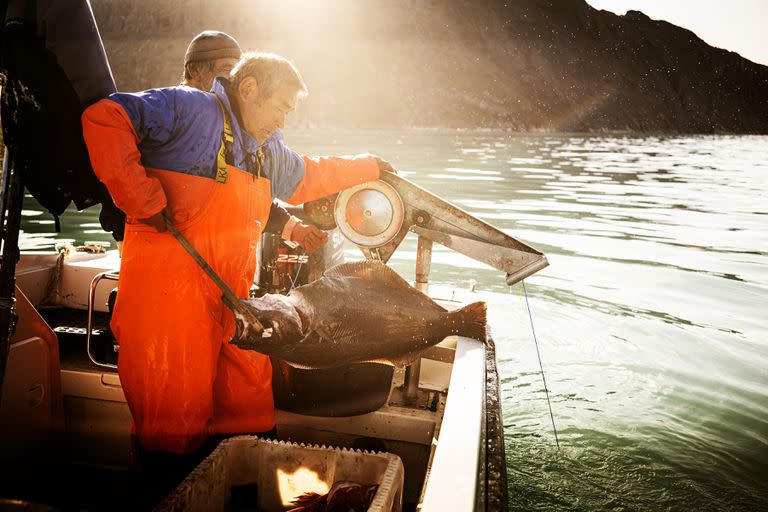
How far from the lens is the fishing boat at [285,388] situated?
6.98ft

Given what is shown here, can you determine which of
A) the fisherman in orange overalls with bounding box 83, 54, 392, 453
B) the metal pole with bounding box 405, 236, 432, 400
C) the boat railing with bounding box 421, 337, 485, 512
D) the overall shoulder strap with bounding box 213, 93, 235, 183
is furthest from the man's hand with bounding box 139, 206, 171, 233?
the metal pole with bounding box 405, 236, 432, 400

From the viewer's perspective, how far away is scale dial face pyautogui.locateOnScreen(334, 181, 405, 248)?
3553 millimetres

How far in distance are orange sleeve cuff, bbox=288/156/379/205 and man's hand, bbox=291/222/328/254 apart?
0.64 feet

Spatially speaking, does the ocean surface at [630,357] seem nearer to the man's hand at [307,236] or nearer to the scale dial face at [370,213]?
the scale dial face at [370,213]

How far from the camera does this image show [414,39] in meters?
184

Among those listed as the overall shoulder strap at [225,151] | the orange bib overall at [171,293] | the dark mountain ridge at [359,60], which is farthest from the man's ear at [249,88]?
the dark mountain ridge at [359,60]

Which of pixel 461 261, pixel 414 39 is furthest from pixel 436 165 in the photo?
pixel 414 39

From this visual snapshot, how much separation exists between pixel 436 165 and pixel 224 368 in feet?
113

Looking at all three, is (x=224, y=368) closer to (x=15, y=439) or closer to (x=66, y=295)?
(x=15, y=439)

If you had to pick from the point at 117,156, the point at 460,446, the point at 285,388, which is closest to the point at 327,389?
the point at 285,388

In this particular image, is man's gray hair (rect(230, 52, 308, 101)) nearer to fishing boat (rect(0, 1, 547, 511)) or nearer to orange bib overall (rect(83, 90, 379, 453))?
orange bib overall (rect(83, 90, 379, 453))

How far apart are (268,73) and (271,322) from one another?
1361 millimetres

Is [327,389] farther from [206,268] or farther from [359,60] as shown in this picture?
[359,60]

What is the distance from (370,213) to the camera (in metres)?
3.57
